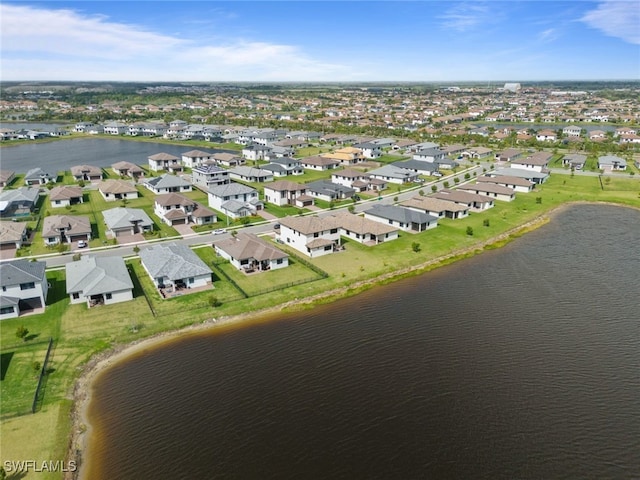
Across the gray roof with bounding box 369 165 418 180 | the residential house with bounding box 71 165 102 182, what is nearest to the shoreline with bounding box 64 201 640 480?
the gray roof with bounding box 369 165 418 180

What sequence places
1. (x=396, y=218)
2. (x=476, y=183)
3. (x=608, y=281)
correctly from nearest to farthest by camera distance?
(x=608, y=281), (x=396, y=218), (x=476, y=183)

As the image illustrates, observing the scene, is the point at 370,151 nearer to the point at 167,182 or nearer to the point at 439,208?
the point at 439,208

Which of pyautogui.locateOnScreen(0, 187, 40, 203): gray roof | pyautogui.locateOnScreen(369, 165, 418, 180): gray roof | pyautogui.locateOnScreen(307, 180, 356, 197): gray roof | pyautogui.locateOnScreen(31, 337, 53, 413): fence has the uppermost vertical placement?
pyautogui.locateOnScreen(369, 165, 418, 180): gray roof

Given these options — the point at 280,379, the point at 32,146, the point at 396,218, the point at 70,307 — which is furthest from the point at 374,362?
the point at 32,146

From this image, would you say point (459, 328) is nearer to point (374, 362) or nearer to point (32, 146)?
point (374, 362)

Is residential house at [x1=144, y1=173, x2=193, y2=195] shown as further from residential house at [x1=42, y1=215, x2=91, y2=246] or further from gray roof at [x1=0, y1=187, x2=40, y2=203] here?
residential house at [x1=42, y1=215, x2=91, y2=246]

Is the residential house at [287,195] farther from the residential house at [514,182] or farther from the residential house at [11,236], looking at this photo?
the residential house at [514,182]
